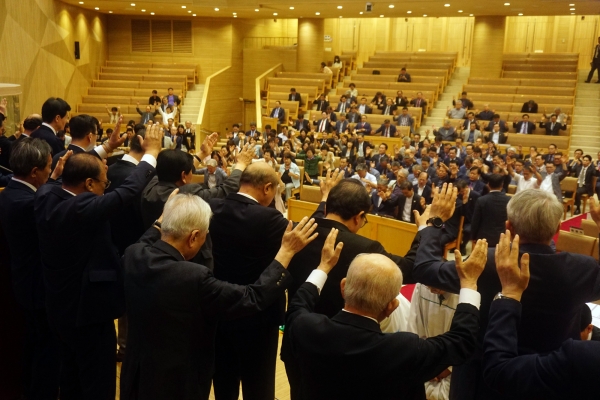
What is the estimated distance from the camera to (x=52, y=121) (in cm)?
407

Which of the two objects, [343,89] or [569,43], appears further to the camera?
[569,43]

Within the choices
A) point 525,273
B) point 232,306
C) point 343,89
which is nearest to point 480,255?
point 525,273

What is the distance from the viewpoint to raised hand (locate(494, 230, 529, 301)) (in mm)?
1722

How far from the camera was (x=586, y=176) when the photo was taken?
9555 millimetres

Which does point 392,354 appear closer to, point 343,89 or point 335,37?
point 343,89

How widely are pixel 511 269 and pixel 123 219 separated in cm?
222

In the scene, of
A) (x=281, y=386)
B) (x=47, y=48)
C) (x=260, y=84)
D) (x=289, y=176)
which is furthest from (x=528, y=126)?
(x=47, y=48)

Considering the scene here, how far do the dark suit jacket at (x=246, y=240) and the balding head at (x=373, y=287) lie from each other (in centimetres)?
85

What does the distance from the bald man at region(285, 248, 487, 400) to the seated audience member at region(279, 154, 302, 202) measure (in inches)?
304

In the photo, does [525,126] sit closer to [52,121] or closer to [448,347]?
[52,121]

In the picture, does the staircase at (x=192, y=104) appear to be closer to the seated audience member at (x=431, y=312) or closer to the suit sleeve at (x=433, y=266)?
the seated audience member at (x=431, y=312)

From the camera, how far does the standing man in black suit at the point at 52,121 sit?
157 inches

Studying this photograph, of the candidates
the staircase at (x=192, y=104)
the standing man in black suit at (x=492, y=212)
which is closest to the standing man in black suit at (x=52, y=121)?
the standing man in black suit at (x=492, y=212)

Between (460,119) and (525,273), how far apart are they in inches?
492
